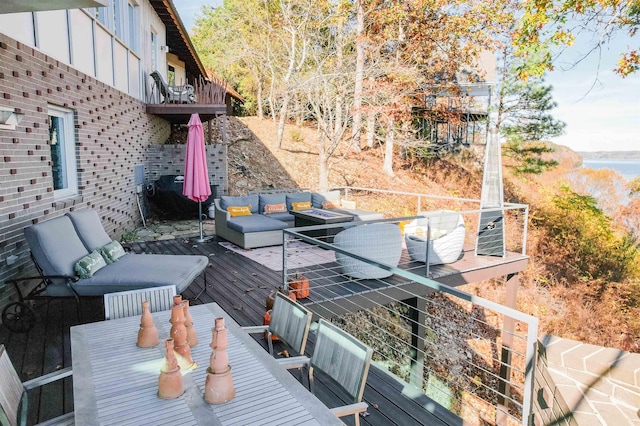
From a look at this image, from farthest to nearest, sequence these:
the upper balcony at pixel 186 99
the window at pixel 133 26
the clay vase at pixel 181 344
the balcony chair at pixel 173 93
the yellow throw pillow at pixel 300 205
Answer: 1. the balcony chair at pixel 173 93
2. the upper balcony at pixel 186 99
3. the window at pixel 133 26
4. the yellow throw pillow at pixel 300 205
5. the clay vase at pixel 181 344

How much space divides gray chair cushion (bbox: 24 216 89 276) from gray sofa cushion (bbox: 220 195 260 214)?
4.44 meters

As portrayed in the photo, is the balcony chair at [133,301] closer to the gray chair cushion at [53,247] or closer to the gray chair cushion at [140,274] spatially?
the gray chair cushion at [140,274]

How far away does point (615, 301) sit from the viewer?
12.8 m

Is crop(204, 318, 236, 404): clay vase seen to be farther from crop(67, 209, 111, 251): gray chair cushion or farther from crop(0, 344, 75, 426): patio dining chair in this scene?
crop(67, 209, 111, 251): gray chair cushion

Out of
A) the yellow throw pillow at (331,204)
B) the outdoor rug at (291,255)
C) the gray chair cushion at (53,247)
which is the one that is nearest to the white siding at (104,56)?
the outdoor rug at (291,255)

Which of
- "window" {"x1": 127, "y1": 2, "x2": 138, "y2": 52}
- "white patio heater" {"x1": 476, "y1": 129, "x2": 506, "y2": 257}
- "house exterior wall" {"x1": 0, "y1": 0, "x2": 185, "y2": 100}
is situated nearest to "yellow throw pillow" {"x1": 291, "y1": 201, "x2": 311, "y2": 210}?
"white patio heater" {"x1": 476, "y1": 129, "x2": 506, "y2": 257}

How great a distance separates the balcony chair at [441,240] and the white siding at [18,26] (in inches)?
238

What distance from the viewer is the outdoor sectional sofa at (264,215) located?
Answer: 8.24m

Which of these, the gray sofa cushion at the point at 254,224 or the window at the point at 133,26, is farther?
the window at the point at 133,26

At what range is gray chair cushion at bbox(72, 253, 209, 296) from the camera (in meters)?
4.43

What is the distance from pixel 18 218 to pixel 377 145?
18169 millimetres

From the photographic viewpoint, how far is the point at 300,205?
975cm

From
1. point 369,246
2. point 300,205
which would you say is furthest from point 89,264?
point 300,205

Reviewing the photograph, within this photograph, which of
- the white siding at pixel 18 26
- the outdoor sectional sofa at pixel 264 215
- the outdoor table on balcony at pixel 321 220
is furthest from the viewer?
the outdoor sectional sofa at pixel 264 215
